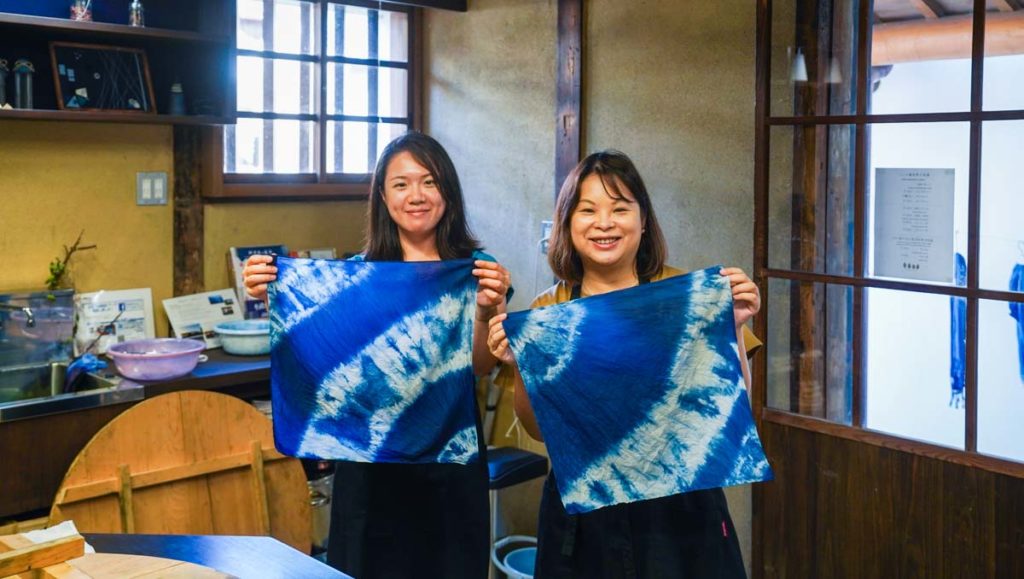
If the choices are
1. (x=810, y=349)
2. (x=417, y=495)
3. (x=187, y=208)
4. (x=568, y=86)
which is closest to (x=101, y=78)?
(x=187, y=208)

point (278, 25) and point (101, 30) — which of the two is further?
point (278, 25)

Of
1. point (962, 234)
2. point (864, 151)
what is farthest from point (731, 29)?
point (962, 234)

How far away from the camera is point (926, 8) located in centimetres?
269

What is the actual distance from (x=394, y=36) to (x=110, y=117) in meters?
1.40

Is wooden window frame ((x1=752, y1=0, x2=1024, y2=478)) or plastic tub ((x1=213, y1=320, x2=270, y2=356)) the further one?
plastic tub ((x1=213, y1=320, x2=270, y2=356))

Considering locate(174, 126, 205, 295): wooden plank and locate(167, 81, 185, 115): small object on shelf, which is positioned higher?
locate(167, 81, 185, 115): small object on shelf

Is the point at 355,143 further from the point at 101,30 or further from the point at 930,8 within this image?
the point at 930,8

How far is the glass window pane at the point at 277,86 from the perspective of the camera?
4074 millimetres

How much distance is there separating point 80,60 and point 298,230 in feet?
3.62

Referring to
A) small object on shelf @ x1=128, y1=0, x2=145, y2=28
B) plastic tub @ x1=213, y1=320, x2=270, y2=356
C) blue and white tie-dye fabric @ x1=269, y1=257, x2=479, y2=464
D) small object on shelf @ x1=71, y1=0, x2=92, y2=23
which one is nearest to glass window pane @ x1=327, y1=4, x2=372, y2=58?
small object on shelf @ x1=128, y1=0, x2=145, y2=28

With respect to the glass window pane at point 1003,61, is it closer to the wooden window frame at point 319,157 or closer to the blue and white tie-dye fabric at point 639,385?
the blue and white tie-dye fabric at point 639,385

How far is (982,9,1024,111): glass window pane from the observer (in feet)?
8.32

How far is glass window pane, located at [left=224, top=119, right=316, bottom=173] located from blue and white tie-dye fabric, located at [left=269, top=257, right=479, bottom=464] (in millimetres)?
1909

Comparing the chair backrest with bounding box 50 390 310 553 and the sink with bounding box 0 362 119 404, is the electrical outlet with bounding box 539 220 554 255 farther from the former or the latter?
the sink with bounding box 0 362 119 404
